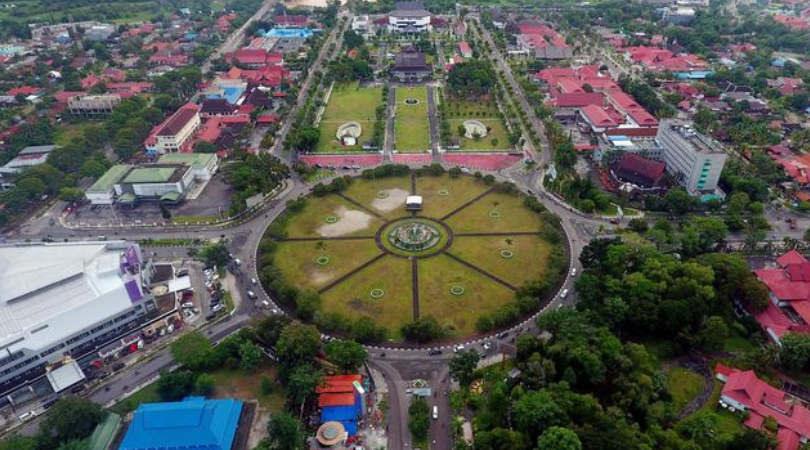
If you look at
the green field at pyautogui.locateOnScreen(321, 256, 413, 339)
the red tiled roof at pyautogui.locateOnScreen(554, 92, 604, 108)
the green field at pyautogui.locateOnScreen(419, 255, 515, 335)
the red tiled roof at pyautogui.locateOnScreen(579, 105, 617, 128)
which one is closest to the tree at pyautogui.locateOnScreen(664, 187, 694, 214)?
the red tiled roof at pyautogui.locateOnScreen(579, 105, 617, 128)

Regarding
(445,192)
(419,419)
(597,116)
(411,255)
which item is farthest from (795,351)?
(597,116)

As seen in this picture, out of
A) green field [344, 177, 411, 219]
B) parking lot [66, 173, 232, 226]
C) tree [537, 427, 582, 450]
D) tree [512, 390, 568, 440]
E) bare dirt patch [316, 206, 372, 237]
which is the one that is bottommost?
parking lot [66, 173, 232, 226]

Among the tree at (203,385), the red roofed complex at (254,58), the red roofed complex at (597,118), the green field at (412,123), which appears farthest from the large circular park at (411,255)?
the red roofed complex at (254,58)

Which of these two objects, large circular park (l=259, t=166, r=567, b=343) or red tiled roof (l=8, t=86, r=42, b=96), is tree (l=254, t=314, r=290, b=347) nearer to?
large circular park (l=259, t=166, r=567, b=343)

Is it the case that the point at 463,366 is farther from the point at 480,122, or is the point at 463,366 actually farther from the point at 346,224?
the point at 480,122

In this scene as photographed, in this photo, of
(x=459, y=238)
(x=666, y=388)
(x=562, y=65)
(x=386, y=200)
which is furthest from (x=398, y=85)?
(x=666, y=388)

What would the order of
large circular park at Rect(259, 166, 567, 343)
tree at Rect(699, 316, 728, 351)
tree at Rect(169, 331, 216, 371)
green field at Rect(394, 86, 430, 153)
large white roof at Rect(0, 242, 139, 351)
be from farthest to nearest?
green field at Rect(394, 86, 430, 153)
large circular park at Rect(259, 166, 567, 343)
large white roof at Rect(0, 242, 139, 351)
tree at Rect(699, 316, 728, 351)
tree at Rect(169, 331, 216, 371)
